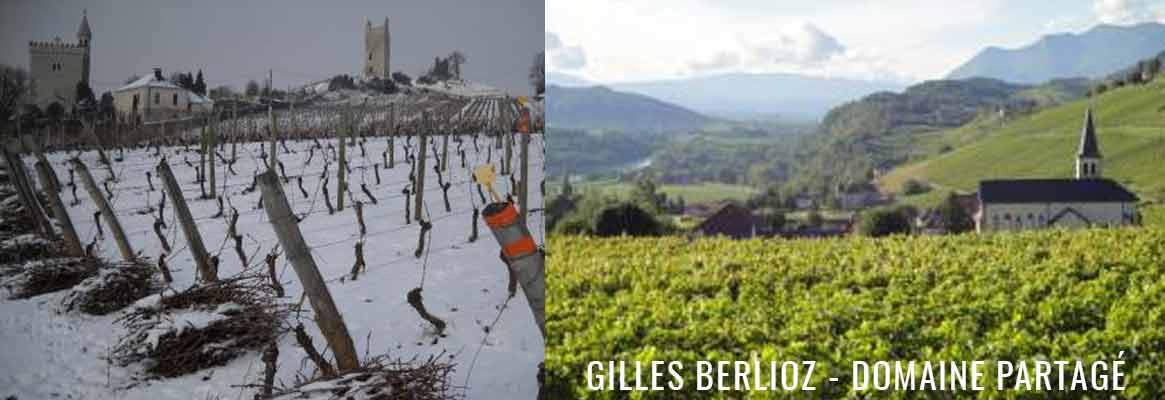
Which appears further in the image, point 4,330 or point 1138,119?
point 1138,119

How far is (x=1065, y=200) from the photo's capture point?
4.61 metres

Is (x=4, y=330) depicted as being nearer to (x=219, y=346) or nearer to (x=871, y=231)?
(x=219, y=346)

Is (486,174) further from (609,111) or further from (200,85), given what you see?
(609,111)

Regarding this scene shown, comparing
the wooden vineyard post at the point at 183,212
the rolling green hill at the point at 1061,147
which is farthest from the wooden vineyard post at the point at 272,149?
the rolling green hill at the point at 1061,147

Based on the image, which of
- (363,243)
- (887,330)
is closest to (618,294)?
(887,330)

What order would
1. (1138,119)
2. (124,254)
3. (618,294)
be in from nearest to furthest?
(124,254) → (618,294) → (1138,119)

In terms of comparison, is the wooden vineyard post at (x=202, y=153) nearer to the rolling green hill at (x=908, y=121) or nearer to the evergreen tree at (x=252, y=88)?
the evergreen tree at (x=252, y=88)

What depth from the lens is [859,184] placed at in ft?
16.0

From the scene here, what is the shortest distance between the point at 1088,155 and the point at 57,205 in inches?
165

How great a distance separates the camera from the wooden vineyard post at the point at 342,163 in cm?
283

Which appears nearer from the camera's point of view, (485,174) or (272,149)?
(485,174)

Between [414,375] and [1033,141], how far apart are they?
348cm


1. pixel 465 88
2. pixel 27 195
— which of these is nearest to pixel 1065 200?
pixel 465 88

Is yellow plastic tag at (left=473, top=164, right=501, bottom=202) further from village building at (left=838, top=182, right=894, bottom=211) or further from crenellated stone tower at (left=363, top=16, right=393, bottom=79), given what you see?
village building at (left=838, top=182, right=894, bottom=211)
